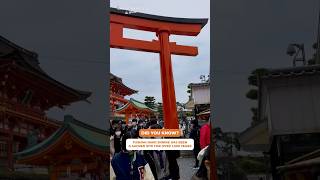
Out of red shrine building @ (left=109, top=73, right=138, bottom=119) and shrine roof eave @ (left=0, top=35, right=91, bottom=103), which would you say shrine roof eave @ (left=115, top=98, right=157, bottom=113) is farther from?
shrine roof eave @ (left=0, top=35, right=91, bottom=103)

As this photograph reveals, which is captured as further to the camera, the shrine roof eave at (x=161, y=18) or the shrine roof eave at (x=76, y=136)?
the shrine roof eave at (x=161, y=18)

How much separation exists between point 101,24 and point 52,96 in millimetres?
916

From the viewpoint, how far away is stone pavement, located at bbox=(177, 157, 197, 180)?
4930mm

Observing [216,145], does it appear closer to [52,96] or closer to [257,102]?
[257,102]

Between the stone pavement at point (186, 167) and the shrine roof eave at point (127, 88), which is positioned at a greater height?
the shrine roof eave at point (127, 88)

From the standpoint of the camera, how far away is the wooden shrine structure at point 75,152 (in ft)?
14.7

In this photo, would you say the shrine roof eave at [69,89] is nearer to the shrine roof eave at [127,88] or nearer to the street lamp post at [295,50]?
the shrine roof eave at [127,88]

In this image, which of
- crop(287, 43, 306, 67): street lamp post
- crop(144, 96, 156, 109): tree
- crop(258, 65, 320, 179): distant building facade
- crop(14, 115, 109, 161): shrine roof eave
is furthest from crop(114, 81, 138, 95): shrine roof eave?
crop(287, 43, 306, 67): street lamp post

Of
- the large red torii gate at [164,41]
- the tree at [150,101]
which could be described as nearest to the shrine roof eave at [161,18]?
the large red torii gate at [164,41]

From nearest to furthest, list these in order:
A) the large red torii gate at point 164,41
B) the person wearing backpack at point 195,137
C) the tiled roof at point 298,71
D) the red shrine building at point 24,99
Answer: the tiled roof at point 298,71 → the red shrine building at point 24,99 → the person wearing backpack at point 195,137 → the large red torii gate at point 164,41

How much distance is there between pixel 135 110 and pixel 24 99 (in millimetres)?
1574

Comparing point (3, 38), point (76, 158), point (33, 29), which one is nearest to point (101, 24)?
point (33, 29)

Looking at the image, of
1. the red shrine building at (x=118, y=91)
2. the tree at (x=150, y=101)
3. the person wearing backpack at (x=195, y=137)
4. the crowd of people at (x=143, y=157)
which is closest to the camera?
the crowd of people at (x=143, y=157)

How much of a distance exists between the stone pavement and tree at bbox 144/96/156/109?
0.80 meters
